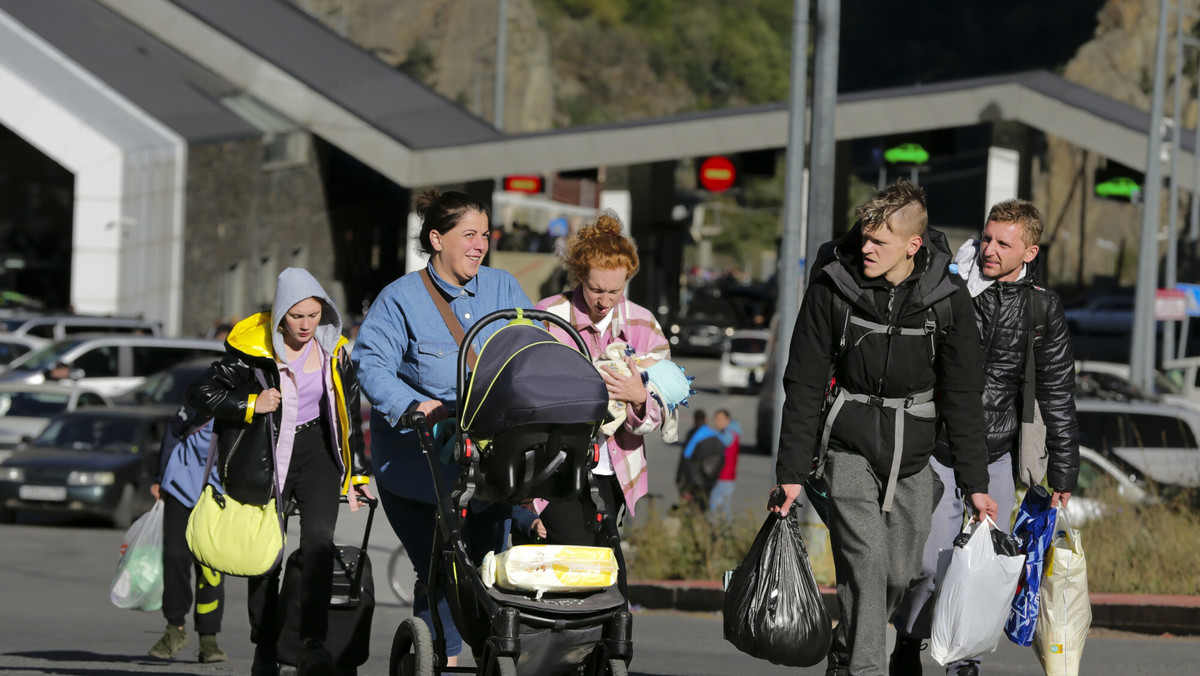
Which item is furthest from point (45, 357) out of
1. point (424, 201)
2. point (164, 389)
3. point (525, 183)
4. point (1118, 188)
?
point (1118, 188)

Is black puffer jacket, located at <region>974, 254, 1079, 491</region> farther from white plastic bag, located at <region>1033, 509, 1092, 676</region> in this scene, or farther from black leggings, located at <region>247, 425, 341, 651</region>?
black leggings, located at <region>247, 425, 341, 651</region>

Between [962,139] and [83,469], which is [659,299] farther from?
[962,139]

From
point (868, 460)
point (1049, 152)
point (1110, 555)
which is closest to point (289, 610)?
point (868, 460)

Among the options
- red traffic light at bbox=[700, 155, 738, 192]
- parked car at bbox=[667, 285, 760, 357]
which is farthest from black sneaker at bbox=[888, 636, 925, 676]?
parked car at bbox=[667, 285, 760, 357]

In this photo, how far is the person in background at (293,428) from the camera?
6.59m

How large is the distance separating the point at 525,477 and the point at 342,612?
1674 mm

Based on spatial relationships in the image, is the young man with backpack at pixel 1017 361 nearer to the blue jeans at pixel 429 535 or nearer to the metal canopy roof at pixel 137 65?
the blue jeans at pixel 429 535

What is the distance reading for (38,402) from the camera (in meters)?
20.7

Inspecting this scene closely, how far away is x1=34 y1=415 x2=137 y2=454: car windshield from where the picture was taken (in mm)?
18141

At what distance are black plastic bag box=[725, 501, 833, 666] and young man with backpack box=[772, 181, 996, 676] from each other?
15 cm

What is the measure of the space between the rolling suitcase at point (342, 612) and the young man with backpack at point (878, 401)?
191 cm

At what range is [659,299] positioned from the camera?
4891cm

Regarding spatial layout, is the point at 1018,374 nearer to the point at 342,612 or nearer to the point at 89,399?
the point at 342,612

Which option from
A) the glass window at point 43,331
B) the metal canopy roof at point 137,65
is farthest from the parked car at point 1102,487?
the metal canopy roof at point 137,65
